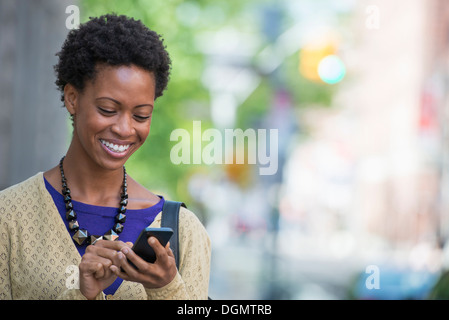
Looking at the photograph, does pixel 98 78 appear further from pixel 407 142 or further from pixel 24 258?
pixel 407 142

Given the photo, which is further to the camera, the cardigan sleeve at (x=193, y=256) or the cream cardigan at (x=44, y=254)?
the cardigan sleeve at (x=193, y=256)

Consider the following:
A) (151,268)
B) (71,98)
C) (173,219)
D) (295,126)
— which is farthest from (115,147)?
(295,126)

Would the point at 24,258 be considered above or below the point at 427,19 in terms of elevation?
below

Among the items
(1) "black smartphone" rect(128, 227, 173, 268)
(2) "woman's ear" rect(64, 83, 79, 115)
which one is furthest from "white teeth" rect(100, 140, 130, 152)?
(1) "black smartphone" rect(128, 227, 173, 268)

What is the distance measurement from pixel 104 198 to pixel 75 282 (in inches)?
12.2

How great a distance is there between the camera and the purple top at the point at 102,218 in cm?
224

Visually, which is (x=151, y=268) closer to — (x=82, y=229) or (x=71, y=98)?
(x=82, y=229)

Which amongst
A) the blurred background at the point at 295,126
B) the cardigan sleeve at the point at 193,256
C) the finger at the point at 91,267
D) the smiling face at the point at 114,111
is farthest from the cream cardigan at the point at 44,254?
the blurred background at the point at 295,126

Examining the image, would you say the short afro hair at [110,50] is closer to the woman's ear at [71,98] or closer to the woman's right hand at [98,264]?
the woman's ear at [71,98]

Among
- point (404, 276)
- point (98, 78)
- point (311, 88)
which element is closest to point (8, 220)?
point (98, 78)

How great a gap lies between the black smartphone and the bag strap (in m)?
0.34

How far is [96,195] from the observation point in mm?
2303
